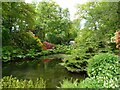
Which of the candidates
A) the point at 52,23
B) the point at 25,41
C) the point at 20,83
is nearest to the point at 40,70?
the point at 20,83

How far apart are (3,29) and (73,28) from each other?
1.13 meters

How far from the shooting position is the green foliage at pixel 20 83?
321 centimetres

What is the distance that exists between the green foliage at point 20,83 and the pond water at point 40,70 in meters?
0.10

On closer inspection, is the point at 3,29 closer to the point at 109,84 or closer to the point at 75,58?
the point at 75,58

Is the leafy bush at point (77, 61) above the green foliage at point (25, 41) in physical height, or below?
below

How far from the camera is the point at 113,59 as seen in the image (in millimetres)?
2850

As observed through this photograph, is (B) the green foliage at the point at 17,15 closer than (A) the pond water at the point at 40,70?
No

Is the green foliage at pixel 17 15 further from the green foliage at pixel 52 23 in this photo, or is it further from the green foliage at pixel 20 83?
the green foliage at pixel 20 83

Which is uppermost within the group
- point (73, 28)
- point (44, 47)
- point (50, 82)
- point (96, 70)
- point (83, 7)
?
point (83, 7)

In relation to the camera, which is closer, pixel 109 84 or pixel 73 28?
pixel 109 84

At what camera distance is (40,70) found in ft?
11.7

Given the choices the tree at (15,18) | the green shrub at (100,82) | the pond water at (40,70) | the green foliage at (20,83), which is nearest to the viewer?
the green shrub at (100,82)

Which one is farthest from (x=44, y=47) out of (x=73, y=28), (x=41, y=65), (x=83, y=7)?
(x=83, y=7)

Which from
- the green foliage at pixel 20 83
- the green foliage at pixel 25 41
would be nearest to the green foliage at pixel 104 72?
the green foliage at pixel 20 83
